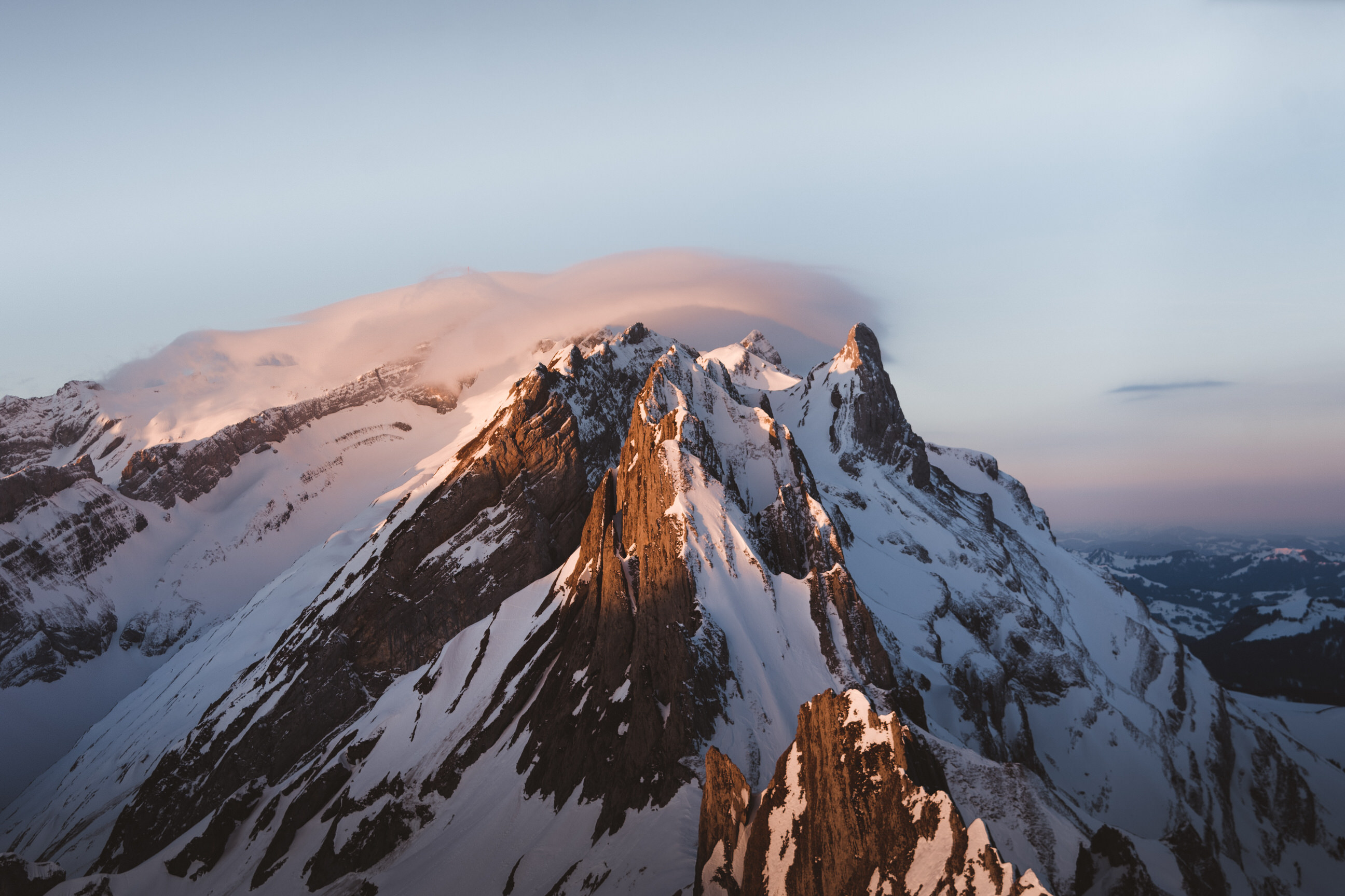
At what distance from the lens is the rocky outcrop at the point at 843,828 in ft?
105

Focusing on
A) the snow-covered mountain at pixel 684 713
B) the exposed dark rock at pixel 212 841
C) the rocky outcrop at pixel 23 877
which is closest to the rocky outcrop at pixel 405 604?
the snow-covered mountain at pixel 684 713

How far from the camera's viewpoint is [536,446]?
12525 centimetres

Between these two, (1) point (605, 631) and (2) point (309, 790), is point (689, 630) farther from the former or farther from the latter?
(2) point (309, 790)

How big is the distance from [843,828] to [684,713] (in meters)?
33.6

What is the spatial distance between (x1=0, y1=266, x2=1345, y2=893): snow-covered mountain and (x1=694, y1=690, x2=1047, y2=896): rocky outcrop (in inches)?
6.6

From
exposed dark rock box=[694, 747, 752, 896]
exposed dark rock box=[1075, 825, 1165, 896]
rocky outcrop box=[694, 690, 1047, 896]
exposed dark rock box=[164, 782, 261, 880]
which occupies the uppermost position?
rocky outcrop box=[694, 690, 1047, 896]

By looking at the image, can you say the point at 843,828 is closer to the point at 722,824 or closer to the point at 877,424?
the point at 722,824

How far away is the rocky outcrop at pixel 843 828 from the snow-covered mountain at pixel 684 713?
0.55 feet

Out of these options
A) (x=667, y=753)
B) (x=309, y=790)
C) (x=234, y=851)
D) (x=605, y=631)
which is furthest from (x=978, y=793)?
(x=234, y=851)

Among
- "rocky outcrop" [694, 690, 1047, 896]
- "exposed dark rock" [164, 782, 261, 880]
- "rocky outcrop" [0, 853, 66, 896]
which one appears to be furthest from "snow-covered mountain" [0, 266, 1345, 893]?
"rocky outcrop" [0, 853, 66, 896]

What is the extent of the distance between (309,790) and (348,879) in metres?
20.3

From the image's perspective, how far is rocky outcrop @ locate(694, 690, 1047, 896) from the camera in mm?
32156

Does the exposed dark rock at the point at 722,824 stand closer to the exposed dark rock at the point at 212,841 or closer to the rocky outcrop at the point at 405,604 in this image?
the rocky outcrop at the point at 405,604

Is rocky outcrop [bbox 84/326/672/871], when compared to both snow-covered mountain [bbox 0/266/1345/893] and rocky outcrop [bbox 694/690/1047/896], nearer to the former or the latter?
snow-covered mountain [bbox 0/266/1345/893]
